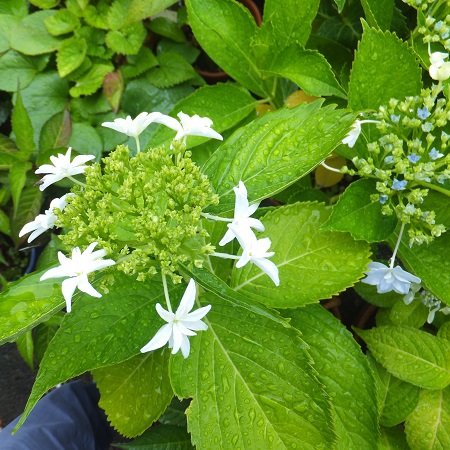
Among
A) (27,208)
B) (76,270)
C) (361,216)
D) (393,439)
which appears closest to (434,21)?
(361,216)

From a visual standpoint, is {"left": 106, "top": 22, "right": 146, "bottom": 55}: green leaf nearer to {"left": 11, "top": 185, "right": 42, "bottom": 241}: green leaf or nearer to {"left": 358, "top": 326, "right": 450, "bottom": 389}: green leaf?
{"left": 11, "top": 185, "right": 42, "bottom": 241}: green leaf

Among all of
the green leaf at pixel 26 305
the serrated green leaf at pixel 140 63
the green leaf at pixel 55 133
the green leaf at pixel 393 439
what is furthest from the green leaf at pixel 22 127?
the green leaf at pixel 393 439

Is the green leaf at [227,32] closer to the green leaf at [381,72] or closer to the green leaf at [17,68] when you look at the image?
the green leaf at [381,72]

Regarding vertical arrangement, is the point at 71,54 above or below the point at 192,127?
below

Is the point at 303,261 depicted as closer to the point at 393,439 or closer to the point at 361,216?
the point at 361,216

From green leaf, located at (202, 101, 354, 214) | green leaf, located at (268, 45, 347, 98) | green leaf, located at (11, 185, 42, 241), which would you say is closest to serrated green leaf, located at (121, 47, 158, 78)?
green leaf, located at (11, 185, 42, 241)

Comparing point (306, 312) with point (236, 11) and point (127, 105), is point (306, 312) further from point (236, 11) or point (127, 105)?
point (127, 105)
